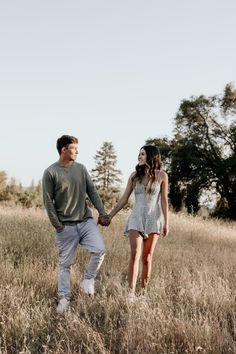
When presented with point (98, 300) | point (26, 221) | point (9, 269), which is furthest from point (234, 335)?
point (26, 221)

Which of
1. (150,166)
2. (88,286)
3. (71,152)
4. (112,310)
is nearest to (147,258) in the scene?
(88,286)

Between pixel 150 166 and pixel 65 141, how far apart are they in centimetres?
114

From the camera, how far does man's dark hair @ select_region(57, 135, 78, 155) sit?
5.59 meters

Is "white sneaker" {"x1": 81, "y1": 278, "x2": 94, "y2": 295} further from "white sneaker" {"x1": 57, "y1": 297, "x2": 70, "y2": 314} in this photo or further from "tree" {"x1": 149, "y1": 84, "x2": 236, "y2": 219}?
"tree" {"x1": 149, "y1": 84, "x2": 236, "y2": 219}

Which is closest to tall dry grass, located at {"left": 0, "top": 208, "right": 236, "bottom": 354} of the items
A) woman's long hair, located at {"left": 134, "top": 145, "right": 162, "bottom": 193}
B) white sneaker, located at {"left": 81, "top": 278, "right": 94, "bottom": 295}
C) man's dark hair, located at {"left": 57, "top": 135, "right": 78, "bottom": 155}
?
white sneaker, located at {"left": 81, "top": 278, "right": 94, "bottom": 295}

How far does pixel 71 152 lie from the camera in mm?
5586

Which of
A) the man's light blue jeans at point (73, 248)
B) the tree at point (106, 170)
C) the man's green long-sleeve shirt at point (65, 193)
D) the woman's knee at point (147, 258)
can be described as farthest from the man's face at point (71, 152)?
the tree at point (106, 170)

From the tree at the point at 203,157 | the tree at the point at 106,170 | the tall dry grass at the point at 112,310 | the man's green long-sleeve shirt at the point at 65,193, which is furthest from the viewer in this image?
the tree at the point at 106,170

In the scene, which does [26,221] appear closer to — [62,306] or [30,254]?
[30,254]

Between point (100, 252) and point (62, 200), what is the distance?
78 cm

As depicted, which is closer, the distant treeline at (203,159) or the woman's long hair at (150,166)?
the woman's long hair at (150,166)

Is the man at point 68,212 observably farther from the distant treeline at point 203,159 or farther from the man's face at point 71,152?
the distant treeline at point 203,159

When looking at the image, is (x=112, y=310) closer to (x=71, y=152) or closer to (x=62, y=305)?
(x=62, y=305)

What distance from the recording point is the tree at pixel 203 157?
31219mm
